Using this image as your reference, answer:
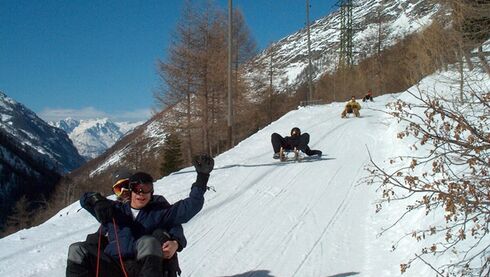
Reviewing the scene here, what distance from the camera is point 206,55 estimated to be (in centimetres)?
2559

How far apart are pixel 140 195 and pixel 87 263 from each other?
748mm

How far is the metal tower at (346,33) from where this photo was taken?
44406 mm

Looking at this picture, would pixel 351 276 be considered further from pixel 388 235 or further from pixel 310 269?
pixel 388 235

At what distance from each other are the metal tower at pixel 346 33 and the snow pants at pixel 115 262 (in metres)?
42.8

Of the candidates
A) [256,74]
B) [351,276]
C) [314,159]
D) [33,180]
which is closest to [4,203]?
[33,180]

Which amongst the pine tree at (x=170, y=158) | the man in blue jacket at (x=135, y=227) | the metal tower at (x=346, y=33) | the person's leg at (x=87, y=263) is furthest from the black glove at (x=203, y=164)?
the metal tower at (x=346, y=33)

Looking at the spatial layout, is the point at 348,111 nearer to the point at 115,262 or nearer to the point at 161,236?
the point at 161,236

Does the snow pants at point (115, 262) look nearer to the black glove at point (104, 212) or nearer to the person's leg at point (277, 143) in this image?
the black glove at point (104, 212)

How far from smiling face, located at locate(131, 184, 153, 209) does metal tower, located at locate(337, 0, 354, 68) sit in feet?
139

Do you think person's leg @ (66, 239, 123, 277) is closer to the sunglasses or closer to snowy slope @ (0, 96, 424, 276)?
the sunglasses

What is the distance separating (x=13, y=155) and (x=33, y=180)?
906cm

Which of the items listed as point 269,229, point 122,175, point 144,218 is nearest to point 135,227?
point 144,218

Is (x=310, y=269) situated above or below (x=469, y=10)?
below

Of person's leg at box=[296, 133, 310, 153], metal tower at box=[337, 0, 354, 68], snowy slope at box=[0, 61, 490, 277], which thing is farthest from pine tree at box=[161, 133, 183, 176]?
metal tower at box=[337, 0, 354, 68]
